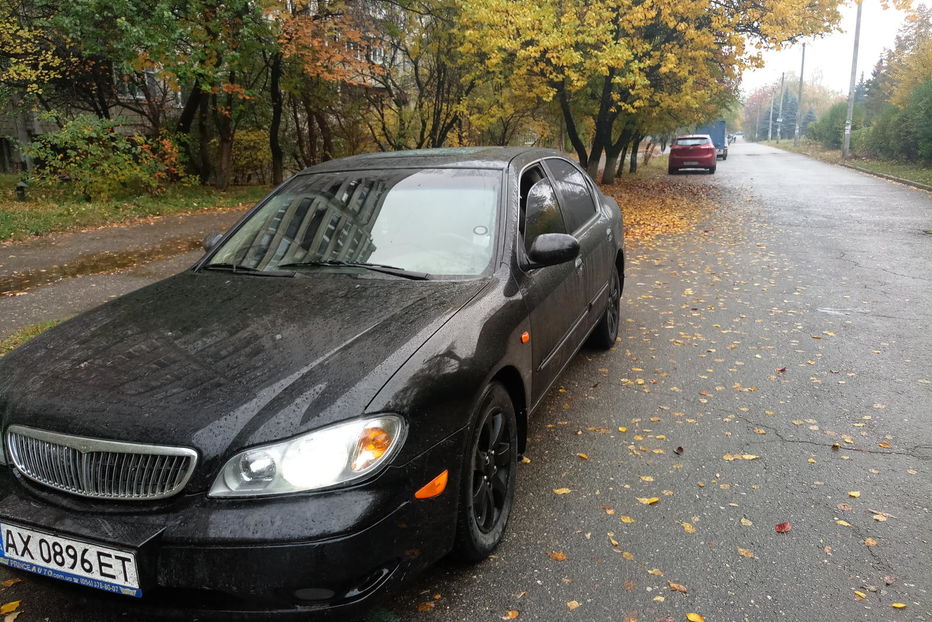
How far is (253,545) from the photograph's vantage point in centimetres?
197

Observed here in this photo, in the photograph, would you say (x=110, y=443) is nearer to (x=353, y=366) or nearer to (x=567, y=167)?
(x=353, y=366)

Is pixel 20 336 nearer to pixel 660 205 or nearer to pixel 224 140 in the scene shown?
pixel 224 140

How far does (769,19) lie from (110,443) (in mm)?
18796

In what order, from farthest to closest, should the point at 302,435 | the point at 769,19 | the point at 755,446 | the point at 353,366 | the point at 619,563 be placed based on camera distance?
the point at 769,19, the point at 755,446, the point at 619,563, the point at 353,366, the point at 302,435

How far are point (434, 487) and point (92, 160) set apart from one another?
50.7 feet

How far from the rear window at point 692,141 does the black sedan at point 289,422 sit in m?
29.3

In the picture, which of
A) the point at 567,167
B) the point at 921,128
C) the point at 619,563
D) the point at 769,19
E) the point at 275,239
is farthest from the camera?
the point at 921,128

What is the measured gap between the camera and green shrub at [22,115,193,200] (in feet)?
47.8

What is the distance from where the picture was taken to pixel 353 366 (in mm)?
2303

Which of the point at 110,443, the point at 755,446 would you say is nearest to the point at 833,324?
the point at 755,446

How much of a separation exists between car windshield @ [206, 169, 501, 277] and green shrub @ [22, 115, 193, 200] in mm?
13145

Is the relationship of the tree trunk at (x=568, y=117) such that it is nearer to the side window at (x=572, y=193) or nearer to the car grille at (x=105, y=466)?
the side window at (x=572, y=193)

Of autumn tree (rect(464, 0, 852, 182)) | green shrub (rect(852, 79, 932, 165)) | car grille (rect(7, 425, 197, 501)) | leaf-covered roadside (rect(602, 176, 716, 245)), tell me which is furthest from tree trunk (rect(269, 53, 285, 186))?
green shrub (rect(852, 79, 932, 165))

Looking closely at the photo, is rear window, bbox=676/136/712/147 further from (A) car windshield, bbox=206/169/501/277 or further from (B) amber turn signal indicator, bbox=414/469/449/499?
(B) amber turn signal indicator, bbox=414/469/449/499
